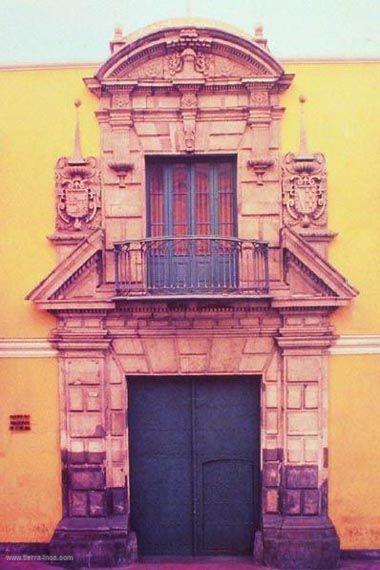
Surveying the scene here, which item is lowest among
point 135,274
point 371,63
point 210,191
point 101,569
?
point 101,569

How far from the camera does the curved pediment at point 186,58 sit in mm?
9703

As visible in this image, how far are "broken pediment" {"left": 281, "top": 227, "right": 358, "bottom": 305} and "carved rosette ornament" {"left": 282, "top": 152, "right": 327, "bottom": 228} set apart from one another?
33 cm

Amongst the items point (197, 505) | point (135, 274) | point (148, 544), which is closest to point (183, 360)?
point (135, 274)

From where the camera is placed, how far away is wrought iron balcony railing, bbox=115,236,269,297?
9.74 metres

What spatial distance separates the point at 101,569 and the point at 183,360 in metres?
3.48

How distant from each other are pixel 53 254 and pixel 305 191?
4.16m

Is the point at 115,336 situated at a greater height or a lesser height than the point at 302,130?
lesser

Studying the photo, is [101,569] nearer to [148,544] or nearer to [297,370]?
[148,544]

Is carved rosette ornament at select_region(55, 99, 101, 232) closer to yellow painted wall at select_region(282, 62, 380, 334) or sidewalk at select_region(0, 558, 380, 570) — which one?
yellow painted wall at select_region(282, 62, 380, 334)

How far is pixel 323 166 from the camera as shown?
392 inches

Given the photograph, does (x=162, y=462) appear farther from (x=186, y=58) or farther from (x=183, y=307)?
(x=186, y=58)

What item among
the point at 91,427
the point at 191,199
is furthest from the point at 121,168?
the point at 91,427

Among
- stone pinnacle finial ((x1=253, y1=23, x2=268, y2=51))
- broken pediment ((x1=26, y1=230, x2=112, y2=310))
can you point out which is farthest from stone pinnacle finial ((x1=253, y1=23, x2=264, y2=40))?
broken pediment ((x1=26, y1=230, x2=112, y2=310))

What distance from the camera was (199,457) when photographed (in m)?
10.2
